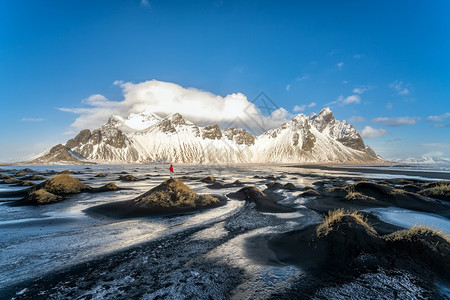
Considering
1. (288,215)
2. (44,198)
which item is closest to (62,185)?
(44,198)

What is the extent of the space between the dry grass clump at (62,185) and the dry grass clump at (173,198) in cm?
1183

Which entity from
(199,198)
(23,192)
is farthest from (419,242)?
Result: (23,192)

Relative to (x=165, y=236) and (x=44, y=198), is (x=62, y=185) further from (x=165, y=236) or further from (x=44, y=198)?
(x=165, y=236)

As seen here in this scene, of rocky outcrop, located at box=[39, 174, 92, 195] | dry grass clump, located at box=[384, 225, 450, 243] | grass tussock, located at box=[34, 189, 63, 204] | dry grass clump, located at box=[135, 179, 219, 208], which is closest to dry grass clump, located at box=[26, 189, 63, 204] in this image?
grass tussock, located at box=[34, 189, 63, 204]

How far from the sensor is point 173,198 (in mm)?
17766

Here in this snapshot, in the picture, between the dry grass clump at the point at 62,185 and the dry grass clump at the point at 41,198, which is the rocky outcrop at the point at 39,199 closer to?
the dry grass clump at the point at 41,198

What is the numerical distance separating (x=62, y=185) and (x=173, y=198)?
1527cm

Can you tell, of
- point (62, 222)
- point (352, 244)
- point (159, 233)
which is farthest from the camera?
point (62, 222)

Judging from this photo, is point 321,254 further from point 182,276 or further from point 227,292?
point 182,276

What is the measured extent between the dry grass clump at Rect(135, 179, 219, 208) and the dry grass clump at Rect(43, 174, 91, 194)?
11832 millimetres

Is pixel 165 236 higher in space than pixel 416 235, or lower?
lower

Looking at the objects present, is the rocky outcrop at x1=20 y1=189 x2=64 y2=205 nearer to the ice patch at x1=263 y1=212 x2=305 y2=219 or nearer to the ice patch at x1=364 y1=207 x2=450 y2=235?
the ice patch at x1=263 y1=212 x2=305 y2=219

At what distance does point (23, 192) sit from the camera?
23.1 meters

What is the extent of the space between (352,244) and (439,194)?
76.5 feet
